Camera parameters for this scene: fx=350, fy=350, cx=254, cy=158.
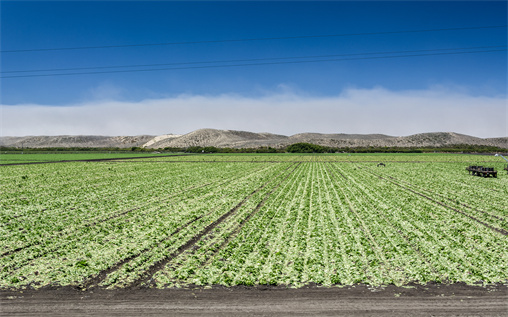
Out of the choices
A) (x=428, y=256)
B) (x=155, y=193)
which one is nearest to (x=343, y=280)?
(x=428, y=256)

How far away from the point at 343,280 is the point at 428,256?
378cm

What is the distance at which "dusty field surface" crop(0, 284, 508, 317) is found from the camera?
26.1ft

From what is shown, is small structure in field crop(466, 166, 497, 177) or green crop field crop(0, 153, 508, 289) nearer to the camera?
green crop field crop(0, 153, 508, 289)

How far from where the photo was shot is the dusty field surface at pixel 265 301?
796 cm

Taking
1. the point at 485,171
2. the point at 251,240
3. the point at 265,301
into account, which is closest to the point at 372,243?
the point at 251,240

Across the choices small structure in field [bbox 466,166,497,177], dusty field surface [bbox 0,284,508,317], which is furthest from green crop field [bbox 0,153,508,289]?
A: small structure in field [bbox 466,166,497,177]

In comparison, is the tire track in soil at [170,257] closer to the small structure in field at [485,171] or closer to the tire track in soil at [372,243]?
the tire track in soil at [372,243]

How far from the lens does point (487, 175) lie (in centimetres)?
3862

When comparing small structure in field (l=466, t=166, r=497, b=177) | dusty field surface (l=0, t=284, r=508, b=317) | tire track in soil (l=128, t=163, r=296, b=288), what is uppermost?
small structure in field (l=466, t=166, r=497, b=177)

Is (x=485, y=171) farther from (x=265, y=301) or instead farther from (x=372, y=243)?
(x=265, y=301)

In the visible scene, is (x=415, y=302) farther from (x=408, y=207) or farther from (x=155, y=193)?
(x=155, y=193)

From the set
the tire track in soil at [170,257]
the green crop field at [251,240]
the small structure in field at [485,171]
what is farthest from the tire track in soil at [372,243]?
the small structure in field at [485,171]

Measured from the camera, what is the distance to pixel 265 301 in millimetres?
8383

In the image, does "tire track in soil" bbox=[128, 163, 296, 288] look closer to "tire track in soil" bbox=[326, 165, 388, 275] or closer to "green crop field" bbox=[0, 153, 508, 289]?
"green crop field" bbox=[0, 153, 508, 289]
